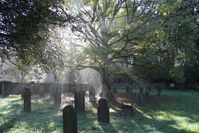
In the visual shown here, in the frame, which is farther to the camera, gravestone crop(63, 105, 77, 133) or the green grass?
the green grass

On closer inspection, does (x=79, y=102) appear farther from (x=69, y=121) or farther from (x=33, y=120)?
(x=69, y=121)

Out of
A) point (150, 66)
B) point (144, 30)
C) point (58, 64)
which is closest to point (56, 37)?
point (58, 64)

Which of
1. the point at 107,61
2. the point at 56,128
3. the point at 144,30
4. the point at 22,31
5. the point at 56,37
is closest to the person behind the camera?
the point at 22,31

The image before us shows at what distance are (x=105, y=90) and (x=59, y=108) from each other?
6.82 meters

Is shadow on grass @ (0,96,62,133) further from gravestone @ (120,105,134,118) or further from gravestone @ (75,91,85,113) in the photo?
gravestone @ (120,105,134,118)

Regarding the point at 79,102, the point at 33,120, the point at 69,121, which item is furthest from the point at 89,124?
the point at 79,102

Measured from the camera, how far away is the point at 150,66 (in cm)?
2722

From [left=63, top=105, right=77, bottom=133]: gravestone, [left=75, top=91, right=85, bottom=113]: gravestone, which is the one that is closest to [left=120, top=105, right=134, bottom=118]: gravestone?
[left=75, top=91, right=85, bottom=113]: gravestone

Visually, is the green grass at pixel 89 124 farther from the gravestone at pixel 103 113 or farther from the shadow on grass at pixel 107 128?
the gravestone at pixel 103 113

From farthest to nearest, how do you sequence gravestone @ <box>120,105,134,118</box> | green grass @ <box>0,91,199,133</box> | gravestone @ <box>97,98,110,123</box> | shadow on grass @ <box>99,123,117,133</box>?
gravestone @ <box>120,105,134,118</box>, gravestone @ <box>97,98,110,123</box>, green grass @ <box>0,91,199,133</box>, shadow on grass @ <box>99,123,117,133</box>

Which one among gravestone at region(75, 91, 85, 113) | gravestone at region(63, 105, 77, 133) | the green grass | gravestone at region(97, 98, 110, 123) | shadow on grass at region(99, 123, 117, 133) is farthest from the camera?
gravestone at region(75, 91, 85, 113)

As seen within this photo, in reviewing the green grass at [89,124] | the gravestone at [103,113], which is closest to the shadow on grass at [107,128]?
the green grass at [89,124]

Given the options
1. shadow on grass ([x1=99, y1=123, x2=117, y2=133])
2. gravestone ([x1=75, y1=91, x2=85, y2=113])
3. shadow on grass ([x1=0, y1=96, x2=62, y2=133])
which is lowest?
shadow on grass ([x1=99, y1=123, x2=117, y2=133])

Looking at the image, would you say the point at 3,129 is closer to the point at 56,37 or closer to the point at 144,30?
the point at 56,37
